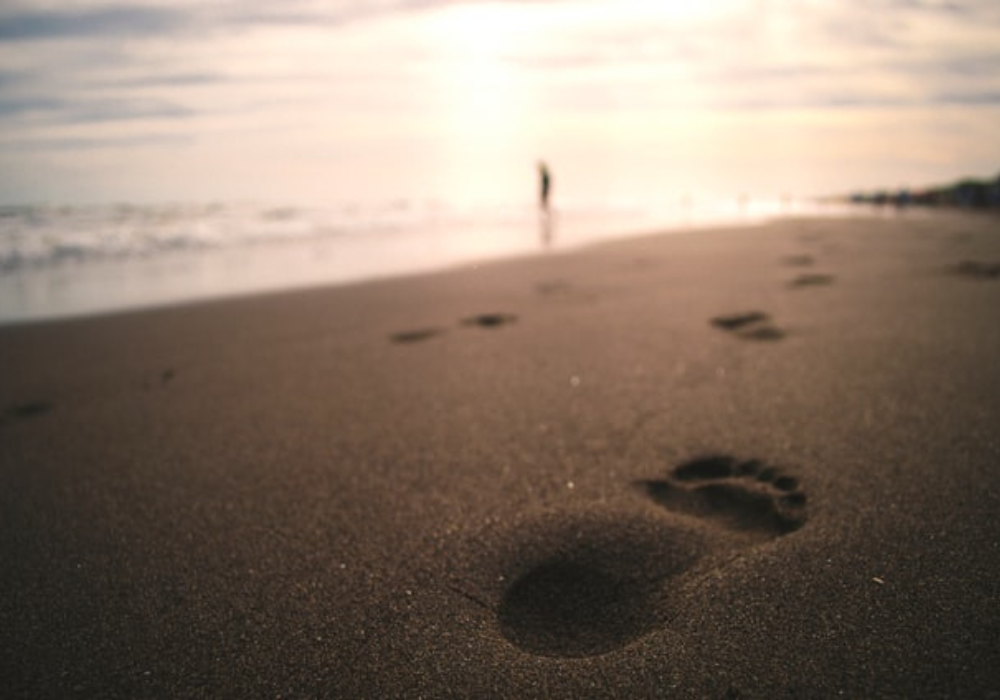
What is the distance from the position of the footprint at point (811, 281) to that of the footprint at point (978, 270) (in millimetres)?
919

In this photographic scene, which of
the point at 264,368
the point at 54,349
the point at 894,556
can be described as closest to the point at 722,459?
the point at 894,556

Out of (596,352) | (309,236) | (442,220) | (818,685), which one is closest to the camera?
(818,685)

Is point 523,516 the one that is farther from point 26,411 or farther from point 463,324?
point 26,411

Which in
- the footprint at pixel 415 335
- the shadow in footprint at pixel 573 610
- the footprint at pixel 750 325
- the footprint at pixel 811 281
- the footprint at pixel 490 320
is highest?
the footprint at pixel 811 281

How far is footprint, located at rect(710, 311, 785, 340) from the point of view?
10.3 feet

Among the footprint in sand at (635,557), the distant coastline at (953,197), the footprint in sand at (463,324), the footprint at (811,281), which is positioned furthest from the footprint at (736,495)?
the distant coastline at (953,197)

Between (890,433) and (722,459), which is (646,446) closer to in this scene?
(722,459)

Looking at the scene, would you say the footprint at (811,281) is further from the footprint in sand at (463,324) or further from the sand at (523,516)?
the footprint in sand at (463,324)

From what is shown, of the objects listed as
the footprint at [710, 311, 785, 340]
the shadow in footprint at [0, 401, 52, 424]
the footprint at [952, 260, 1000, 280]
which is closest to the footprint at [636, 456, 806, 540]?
the footprint at [710, 311, 785, 340]

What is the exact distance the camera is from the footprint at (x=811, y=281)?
4.43 meters

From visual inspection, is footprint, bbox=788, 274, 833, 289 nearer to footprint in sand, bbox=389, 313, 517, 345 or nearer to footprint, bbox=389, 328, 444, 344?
footprint in sand, bbox=389, 313, 517, 345

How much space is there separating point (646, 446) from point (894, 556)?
0.76m

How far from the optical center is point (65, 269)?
7.86 metres

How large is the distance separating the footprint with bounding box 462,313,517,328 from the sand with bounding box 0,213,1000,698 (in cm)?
48
